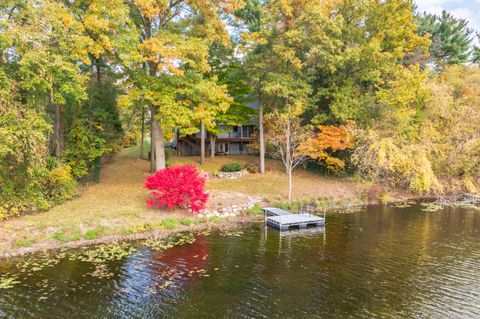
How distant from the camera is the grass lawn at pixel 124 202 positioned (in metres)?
17.3

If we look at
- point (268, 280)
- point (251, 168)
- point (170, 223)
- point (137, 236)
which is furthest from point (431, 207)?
point (137, 236)

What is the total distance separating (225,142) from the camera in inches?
1726

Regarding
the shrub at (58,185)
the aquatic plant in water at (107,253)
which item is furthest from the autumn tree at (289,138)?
the shrub at (58,185)

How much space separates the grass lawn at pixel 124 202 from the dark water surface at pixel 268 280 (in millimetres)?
2122

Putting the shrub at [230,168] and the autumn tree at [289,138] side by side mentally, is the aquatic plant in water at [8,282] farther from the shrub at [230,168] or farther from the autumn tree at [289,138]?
the shrub at [230,168]

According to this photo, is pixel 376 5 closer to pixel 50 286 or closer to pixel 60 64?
pixel 60 64

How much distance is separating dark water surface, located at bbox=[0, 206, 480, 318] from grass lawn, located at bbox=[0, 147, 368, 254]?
212 centimetres

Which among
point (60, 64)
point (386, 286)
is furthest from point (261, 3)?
point (386, 286)

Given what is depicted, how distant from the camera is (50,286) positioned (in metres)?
12.7

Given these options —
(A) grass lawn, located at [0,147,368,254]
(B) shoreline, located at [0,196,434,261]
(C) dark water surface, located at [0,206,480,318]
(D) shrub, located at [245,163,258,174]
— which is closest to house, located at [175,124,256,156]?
(A) grass lawn, located at [0,147,368,254]

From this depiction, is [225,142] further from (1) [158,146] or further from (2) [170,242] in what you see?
(2) [170,242]

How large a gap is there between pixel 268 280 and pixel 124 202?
478 inches

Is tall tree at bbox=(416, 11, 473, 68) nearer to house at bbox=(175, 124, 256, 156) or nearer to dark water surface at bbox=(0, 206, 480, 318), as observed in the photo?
house at bbox=(175, 124, 256, 156)

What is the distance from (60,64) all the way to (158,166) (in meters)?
9.76
